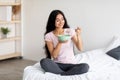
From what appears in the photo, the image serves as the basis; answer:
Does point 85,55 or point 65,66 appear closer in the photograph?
Answer: point 65,66

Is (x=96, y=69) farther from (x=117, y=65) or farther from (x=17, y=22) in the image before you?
(x=17, y=22)

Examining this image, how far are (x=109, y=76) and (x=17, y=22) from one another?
257cm

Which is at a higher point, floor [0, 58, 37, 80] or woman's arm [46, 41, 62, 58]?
woman's arm [46, 41, 62, 58]

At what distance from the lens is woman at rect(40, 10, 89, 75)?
2564 mm

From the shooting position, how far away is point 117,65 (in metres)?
2.99

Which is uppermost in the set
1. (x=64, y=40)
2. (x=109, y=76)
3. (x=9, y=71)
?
(x=64, y=40)

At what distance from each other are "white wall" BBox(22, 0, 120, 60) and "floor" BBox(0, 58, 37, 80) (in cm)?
24

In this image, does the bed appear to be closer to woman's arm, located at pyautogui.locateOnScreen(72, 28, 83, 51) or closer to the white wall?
woman's arm, located at pyautogui.locateOnScreen(72, 28, 83, 51)

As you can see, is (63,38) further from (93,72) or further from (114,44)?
(114,44)

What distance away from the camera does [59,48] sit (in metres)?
2.65

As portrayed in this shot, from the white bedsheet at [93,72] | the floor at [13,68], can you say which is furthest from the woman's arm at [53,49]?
the floor at [13,68]

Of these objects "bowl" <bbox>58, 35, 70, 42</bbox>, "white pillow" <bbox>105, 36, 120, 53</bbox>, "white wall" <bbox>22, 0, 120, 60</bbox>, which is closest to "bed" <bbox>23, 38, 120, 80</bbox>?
"white pillow" <bbox>105, 36, 120, 53</bbox>

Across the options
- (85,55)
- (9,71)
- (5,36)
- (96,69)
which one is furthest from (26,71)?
A: (5,36)

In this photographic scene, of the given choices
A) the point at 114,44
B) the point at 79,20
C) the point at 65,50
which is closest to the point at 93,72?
the point at 65,50
